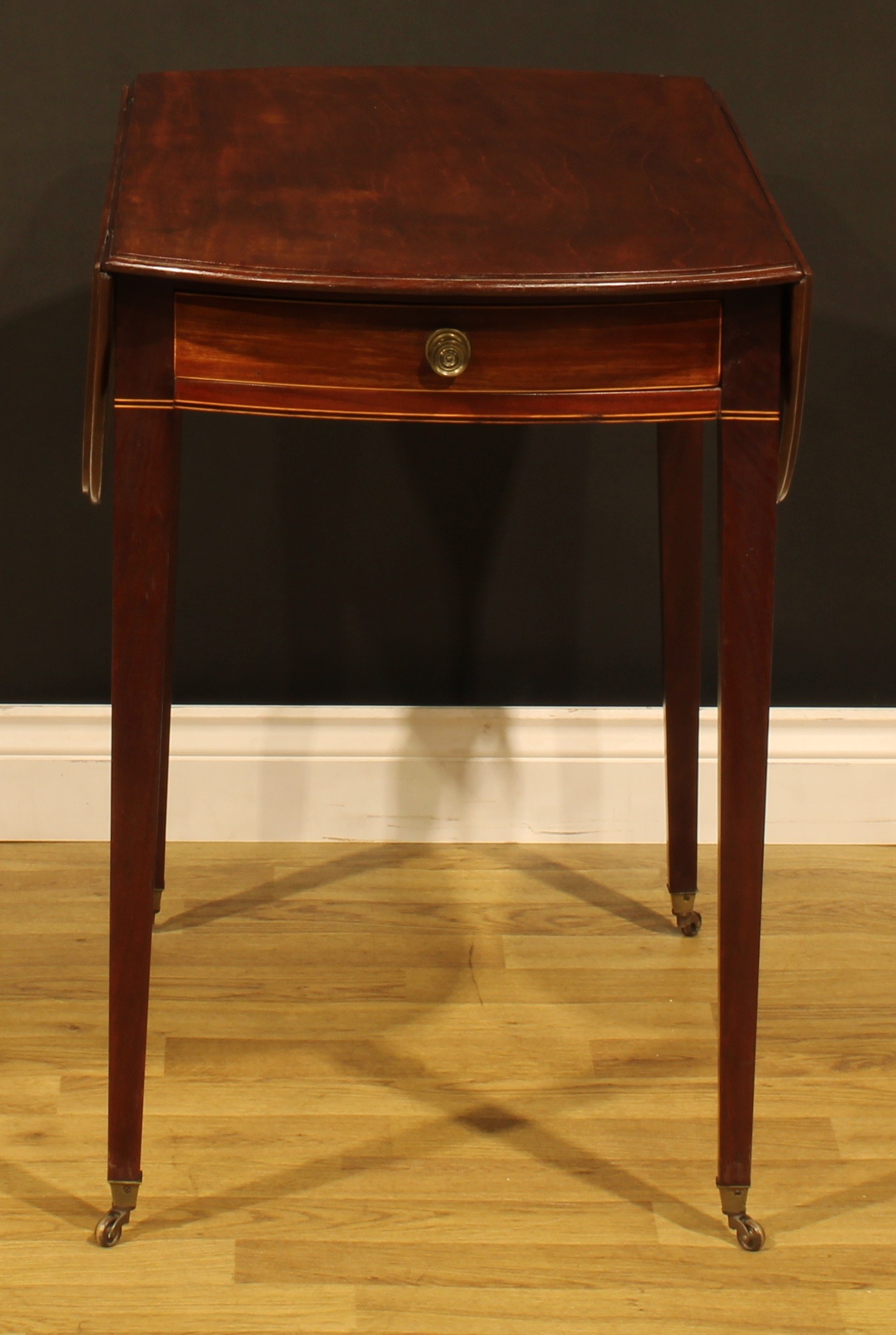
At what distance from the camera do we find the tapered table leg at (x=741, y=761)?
1058 millimetres

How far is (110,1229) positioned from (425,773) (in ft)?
2.31

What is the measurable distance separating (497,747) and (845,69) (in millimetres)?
830

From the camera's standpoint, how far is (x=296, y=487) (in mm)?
1682

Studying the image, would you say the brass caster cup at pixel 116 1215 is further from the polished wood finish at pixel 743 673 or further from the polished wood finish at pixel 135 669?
the polished wood finish at pixel 743 673

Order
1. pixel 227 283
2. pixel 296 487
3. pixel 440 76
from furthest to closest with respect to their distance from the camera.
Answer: pixel 296 487
pixel 440 76
pixel 227 283

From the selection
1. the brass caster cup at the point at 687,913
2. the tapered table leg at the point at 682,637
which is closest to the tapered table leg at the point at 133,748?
the tapered table leg at the point at 682,637

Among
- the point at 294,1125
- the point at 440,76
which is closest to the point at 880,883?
the point at 294,1125

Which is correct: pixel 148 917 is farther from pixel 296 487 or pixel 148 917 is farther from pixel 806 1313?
pixel 296 487

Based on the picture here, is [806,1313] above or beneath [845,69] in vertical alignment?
beneath

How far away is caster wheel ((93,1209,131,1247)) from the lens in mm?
1154

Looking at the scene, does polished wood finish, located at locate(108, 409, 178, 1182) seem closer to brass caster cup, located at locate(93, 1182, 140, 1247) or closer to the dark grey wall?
brass caster cup, located at locate(93, 1182, 140, 1247)

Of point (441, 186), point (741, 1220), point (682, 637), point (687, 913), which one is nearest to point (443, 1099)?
point (741, 1220)

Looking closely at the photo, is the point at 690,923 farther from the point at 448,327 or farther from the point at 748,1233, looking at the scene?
the point at 448,327

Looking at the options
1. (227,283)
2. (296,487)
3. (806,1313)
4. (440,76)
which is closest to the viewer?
(227,283)
